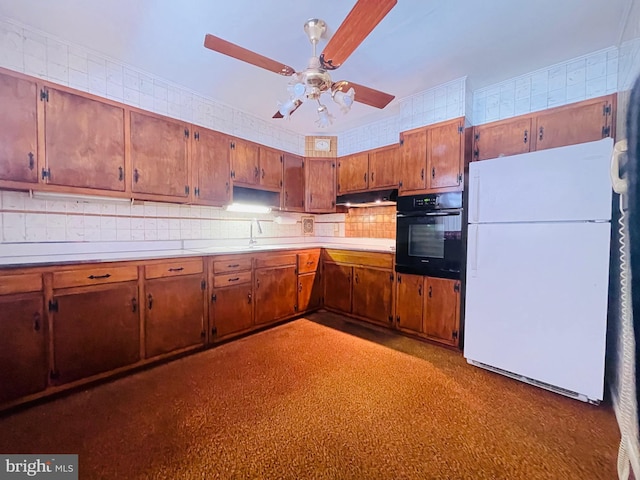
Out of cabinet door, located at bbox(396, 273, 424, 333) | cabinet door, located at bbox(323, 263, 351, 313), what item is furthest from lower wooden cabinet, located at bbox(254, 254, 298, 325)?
cabinet door, located at bbox(396, 273, 424, 333)

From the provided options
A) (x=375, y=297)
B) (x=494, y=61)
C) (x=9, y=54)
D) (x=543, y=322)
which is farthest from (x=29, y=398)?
(x=494, y=61)

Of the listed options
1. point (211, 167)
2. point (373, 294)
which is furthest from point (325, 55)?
point (373, 294)

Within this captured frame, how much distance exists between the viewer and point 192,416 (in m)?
1.65

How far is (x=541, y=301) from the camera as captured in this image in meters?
1.94

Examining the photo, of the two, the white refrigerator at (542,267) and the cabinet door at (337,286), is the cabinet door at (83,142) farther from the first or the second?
the white refrigerator at (542,267)

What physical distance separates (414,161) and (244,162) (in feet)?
6.27

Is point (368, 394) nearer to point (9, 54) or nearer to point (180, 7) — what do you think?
point (180, 7)

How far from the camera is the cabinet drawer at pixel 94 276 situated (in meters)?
1.82

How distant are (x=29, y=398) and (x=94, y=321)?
532 mm

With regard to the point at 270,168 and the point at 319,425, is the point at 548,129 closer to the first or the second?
the point at 270,168

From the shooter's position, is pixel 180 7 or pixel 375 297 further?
pixel 375 297

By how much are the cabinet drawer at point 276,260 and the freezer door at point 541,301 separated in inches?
75.7

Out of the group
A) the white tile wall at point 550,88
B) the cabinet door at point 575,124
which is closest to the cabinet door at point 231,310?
the white tile wall at point 550,88

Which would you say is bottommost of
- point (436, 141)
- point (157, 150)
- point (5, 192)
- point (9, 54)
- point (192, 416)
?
point (192, 416)
